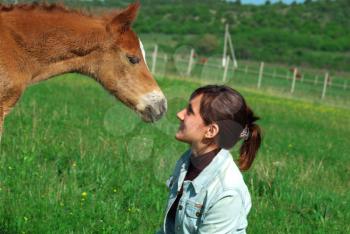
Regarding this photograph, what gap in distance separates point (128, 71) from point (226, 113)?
221 centimetres

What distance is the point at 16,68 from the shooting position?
179 inches

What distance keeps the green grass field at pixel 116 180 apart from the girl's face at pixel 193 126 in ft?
5.75

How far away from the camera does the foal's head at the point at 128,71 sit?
5.14 m

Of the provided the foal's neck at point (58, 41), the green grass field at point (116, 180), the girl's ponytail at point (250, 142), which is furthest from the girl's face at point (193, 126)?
the foal's neck at point (58, 41)

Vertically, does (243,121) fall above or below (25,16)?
below

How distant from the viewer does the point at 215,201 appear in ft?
10.2

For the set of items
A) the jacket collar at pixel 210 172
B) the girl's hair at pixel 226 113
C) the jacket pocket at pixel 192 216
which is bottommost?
the jacket pocket at pixel 192 216

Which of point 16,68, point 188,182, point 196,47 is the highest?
point 16,68

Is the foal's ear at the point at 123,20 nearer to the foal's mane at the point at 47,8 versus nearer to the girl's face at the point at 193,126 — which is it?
the foal's mane at the point at 47,8

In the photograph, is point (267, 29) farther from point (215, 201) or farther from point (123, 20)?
point (215, 201)

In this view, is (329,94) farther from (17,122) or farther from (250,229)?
(250,229)

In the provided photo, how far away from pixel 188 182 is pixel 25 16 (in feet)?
7.57

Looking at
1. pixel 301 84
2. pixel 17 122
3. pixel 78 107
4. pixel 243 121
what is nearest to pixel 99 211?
pixel 243 121

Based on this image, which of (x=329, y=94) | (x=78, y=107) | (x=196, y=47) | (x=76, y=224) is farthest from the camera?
(x=196, y=47)
